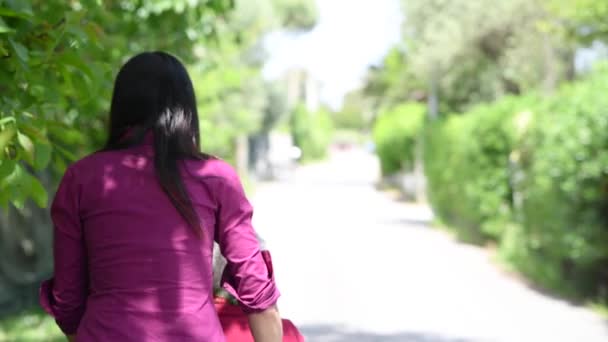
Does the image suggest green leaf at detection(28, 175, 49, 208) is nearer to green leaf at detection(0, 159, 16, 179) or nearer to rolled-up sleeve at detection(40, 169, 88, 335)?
green leaf at detection(0, 159, 16, 179)

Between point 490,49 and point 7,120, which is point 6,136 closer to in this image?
point 7,120

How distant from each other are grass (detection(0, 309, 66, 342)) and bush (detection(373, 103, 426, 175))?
78.4 ft

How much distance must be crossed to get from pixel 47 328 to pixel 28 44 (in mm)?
6876

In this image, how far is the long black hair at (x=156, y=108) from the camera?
98.3 inches

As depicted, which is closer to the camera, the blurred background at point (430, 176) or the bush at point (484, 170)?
the blurred background at point (430, 176)

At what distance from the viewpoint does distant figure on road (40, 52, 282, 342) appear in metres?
2.36

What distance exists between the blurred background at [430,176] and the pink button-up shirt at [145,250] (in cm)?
68

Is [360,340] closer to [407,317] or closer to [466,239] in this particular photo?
[407,317]

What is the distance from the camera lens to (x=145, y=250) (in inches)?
93.2

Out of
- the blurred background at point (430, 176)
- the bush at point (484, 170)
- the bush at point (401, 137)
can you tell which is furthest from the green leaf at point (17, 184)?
the bush at point (401, 137)

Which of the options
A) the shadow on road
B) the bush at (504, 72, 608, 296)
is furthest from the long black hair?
the bush at (504, 72, 608, 296)

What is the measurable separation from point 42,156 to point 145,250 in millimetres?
892

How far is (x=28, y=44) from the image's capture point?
3.60 meters

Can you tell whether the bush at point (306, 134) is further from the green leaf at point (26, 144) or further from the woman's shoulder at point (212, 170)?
the woman's shoulder at point (212, 170)
